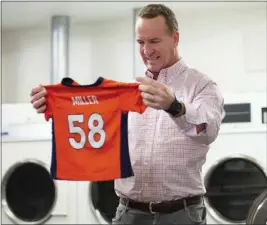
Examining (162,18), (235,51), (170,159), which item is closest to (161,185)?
(170,159)

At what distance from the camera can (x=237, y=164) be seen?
9.86 ft

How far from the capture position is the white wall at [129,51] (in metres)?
3.82

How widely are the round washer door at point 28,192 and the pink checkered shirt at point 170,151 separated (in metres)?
1.82

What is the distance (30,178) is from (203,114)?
2.24 m

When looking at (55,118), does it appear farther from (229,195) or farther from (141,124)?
(229,195)

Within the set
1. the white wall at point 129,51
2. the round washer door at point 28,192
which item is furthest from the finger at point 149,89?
the white wall at point 129,51

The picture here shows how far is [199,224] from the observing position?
4.81ft

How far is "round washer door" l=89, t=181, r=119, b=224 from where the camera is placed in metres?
3.08

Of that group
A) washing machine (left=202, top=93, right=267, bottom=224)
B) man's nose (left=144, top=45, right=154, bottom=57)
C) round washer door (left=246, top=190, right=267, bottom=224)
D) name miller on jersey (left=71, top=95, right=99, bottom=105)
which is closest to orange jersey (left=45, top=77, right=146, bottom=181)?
name miller on jersey (left=71, top=95, right=99, bottom=105)

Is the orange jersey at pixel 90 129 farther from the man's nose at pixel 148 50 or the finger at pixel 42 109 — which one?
the man's nose at pixel 148 50

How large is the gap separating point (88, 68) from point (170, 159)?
9.36 ft

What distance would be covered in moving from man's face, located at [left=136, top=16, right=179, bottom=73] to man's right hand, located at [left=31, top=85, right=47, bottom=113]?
0.32 m

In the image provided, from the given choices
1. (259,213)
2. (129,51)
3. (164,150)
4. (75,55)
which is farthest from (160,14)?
(75,55)

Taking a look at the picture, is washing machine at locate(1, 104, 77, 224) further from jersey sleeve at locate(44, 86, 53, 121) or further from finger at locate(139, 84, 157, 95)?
finger at locate(139, 84, 157, 95)
